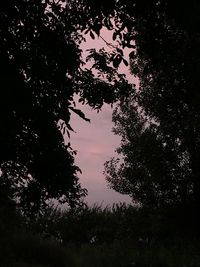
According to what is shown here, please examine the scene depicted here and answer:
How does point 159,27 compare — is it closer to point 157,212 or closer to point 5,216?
point 5,216

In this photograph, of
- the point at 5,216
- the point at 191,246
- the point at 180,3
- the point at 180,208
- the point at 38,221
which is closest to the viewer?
the point at 180,3

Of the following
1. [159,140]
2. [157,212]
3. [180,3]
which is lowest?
[180,3]

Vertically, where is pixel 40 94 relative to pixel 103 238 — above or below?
below

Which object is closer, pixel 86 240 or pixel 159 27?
pixel 159 27

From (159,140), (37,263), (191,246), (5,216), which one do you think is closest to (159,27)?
(5,216)

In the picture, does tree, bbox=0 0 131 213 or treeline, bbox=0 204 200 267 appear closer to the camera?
tree, bbox=0 0 131 213

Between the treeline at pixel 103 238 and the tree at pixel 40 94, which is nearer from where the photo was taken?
the tree at pixel 40 94

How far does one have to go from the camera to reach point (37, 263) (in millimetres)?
17906

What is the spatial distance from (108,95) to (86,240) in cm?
2216

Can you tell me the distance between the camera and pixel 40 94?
12.5 m

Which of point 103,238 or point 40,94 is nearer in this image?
point 40,94

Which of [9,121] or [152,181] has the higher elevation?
[152,181]

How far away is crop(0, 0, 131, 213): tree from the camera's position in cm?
976

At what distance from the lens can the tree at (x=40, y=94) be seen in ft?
32.0
